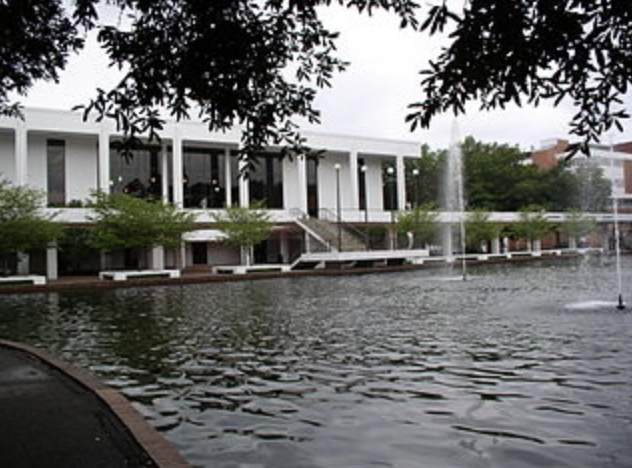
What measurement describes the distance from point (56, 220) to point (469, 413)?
36.3 metres

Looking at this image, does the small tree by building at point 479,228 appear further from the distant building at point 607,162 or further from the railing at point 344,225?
the distant building at point 607,162

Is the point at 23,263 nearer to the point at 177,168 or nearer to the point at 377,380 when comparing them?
the point at 177,168

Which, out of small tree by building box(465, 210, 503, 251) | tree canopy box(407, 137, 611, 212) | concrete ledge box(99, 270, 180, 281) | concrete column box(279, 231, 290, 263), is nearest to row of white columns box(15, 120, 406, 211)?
concrete column box(279, 231, 290, 263)

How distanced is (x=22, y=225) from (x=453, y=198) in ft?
164

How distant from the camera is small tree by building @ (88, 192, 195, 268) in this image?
3591 cm

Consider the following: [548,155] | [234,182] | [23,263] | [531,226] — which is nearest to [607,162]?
[548,155]

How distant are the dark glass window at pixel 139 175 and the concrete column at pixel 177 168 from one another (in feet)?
7.30

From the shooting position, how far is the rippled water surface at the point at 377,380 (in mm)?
5098

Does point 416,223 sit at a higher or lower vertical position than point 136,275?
higher

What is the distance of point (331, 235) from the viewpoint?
42.8 metres

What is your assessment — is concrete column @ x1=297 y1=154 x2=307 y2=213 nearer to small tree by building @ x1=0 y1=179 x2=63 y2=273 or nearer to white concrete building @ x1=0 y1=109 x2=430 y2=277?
white concrete building @ x1=0 y1=109 x2=430 y2=277

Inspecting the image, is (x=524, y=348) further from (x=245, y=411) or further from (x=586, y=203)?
(x=586, y=203)

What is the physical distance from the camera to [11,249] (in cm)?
3231

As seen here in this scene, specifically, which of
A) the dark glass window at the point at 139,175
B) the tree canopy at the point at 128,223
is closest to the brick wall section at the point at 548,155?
the dark glass window at the point at 139,175
